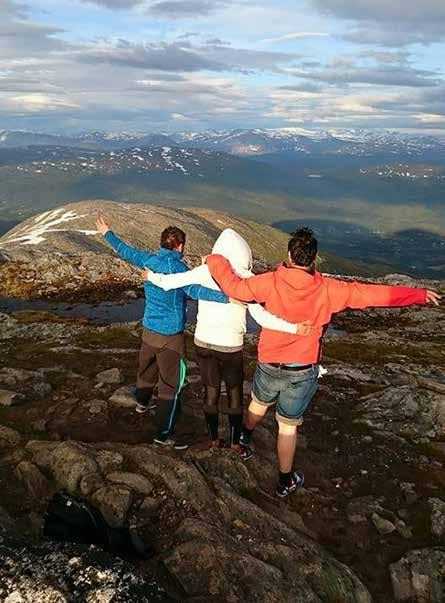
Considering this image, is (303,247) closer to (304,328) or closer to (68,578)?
(304,328)

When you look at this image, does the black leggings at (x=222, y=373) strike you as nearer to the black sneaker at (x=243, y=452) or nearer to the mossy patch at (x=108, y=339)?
the black sneaker at (x=243, y=452)

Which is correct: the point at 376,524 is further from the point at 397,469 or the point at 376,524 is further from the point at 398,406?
the point at 398,406

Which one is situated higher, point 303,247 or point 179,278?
point 303,247

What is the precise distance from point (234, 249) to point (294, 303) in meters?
1.90

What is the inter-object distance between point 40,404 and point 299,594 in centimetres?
1062

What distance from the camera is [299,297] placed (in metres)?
9.19

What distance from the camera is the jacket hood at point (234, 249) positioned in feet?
33.8

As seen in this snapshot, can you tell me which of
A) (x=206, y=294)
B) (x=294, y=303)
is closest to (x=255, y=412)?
(x=206, y=294)

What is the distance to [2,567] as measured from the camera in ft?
19.9

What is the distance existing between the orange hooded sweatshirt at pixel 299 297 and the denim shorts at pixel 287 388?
245 millimetres

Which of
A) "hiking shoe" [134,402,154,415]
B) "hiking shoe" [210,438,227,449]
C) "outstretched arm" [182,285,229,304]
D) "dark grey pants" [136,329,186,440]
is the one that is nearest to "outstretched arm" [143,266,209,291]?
"outstretched arm" [182,285,229,304]

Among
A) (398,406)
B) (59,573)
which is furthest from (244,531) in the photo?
(398,406)

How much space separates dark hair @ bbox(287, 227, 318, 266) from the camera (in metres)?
8.75

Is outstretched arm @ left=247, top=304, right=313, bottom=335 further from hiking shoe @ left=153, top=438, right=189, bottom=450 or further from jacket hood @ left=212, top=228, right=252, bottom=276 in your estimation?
hiking shoe @ left=153, top=438, right=189, bottom=450
